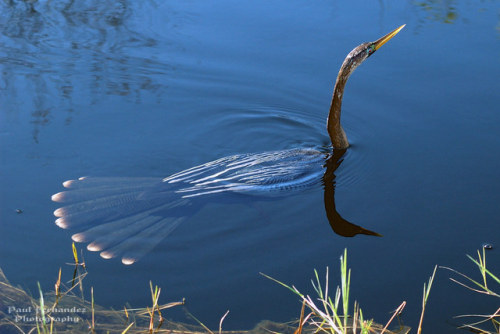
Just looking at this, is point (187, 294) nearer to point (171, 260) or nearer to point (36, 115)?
point (171, 260)

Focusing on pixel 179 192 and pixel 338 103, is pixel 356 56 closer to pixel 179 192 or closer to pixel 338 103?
pixel 338 103

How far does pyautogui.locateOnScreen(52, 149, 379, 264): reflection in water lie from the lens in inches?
150

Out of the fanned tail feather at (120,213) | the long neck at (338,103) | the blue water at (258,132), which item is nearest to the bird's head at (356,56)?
the long neck at (338,103)

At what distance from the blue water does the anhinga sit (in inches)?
4.2

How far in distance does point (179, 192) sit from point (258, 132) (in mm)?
1310

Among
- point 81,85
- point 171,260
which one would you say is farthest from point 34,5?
point 171,260

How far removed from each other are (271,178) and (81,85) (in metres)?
2.37

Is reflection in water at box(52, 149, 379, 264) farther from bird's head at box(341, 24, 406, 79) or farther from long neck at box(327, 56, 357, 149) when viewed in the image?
bird's head at box(341, 24, 406, 79)

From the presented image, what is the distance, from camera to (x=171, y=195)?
4312 mm

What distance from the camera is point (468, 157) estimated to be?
481 cm

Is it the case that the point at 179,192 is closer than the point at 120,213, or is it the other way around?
the point at 120,213

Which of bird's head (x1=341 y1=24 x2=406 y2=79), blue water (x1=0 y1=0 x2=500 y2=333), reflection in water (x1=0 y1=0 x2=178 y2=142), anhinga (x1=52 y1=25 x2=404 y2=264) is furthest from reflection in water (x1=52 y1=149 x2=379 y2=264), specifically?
reflection in water (x1=0 y1=0 x2=178 y2=142)

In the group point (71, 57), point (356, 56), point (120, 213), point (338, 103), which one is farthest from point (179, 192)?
point (71, 57)

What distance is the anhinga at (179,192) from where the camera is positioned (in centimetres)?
381
